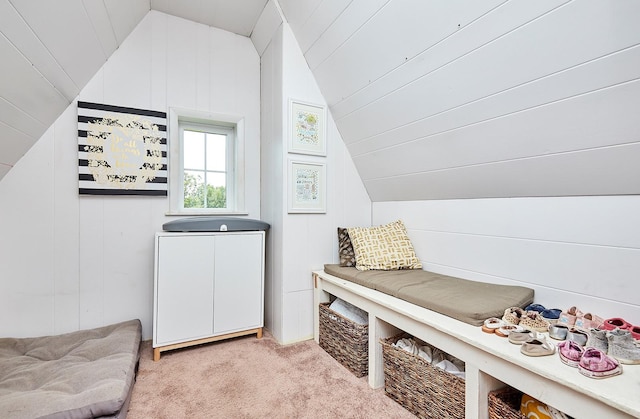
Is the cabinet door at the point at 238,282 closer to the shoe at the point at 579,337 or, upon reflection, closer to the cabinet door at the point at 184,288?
the cabinet door at the point at 184,288

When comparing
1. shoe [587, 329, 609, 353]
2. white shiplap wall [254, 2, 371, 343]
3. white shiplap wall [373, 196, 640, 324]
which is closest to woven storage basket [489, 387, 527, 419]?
shoe [587, 329, 609, 353]

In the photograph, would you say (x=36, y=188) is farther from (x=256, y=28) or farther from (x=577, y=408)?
(x=577, y=408)

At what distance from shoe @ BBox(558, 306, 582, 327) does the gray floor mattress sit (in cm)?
192

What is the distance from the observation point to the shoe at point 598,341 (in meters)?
1.02

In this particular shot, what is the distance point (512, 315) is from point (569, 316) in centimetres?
28

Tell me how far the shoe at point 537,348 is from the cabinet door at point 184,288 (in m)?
1.83

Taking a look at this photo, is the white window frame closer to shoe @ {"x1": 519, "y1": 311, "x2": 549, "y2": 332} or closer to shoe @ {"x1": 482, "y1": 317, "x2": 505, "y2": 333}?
shoe @ {"x1": 482, "y1": 317, "x2": 505, "y2": 333}

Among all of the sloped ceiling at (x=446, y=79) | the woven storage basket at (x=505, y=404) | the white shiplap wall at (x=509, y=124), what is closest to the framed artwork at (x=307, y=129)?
the sloped ceiling at (x=446, y=79)

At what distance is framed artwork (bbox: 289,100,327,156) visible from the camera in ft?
7.29

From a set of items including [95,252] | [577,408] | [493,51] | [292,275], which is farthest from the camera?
[292,275]

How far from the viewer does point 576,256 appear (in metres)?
1.36

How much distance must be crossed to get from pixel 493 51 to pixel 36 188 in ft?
8.97

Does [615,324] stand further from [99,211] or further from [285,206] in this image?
[99,211]

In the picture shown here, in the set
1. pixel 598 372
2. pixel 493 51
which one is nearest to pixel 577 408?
pixel 598 372
